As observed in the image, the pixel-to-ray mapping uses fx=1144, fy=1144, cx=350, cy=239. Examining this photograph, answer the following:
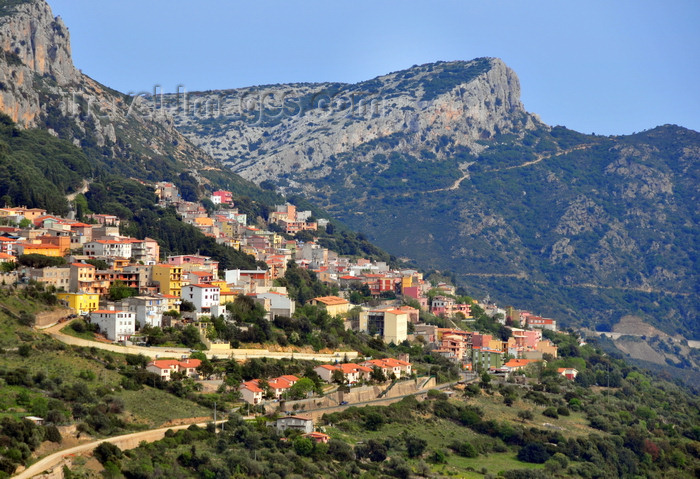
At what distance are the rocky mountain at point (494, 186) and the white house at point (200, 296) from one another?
72220 millimetres

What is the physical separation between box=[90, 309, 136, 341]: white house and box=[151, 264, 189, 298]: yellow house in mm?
6776

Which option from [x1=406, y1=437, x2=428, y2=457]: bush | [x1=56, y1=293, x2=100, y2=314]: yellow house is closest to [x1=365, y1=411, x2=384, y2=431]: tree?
[x1=406, y1=437, x2=428, y2=457]: bush

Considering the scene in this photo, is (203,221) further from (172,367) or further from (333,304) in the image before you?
(172,367)

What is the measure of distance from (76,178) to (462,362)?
103 ft

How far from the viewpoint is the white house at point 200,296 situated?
6072 cm

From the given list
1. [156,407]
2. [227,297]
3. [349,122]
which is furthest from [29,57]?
[349,122]

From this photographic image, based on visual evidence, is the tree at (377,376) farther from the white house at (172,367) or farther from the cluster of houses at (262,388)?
the white house at (172,367)

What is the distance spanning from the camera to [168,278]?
6138 centimetres

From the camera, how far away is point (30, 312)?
52.2 meters

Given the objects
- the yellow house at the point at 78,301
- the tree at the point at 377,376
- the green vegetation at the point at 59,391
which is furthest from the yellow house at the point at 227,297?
the green vegetation at the point at 59,391

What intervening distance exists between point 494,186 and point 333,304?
10217 centimetres

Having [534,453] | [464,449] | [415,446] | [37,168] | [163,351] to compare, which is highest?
[37,168]

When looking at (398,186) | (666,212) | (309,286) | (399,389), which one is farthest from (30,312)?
(666,212)

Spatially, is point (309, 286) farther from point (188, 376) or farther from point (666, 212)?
point (666, 212)
